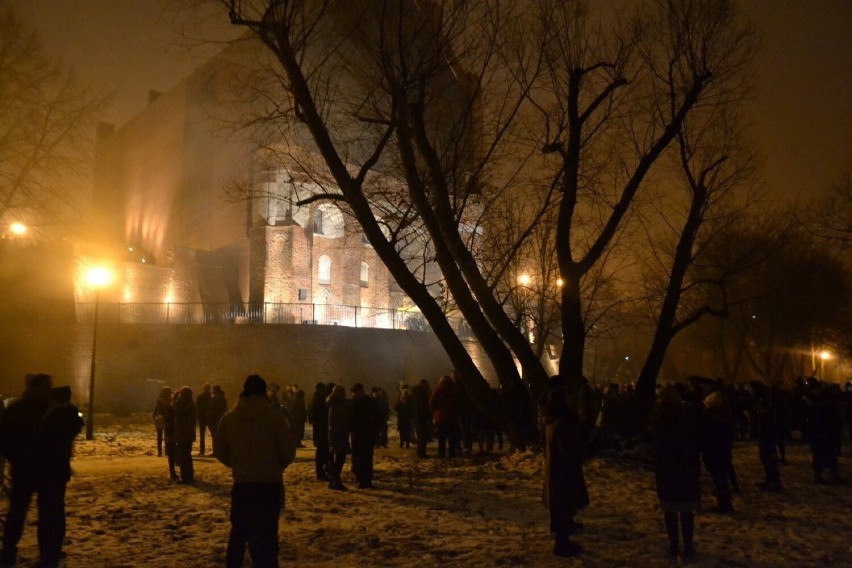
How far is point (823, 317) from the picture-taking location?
33844mm

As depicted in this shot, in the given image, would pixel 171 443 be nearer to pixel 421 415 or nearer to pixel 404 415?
pixel 421 415

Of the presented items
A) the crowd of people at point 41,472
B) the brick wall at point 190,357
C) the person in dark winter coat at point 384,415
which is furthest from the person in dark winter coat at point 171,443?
the brick wall at point 190,357

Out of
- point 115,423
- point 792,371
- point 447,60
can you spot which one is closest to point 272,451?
point 447,60

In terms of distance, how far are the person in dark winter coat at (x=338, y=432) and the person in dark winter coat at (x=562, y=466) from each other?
4.83 metres

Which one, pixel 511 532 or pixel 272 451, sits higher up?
pixel 272 451

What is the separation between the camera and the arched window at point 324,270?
1827 inches

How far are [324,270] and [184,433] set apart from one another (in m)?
34.5

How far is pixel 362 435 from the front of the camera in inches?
447

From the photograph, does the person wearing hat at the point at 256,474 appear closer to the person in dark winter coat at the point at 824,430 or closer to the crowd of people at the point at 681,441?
the crowd of people at the point at 681,441

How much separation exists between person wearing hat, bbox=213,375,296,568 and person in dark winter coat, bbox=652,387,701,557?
3.69 meters

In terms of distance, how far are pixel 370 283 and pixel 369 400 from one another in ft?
125

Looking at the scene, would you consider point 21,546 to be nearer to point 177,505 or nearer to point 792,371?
point 177,505

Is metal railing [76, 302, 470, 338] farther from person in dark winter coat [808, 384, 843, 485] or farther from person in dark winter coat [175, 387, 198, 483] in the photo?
person in dark winter coat [808, 384, 843, 485]

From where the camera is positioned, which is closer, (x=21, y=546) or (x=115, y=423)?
(x=21, y=546)
